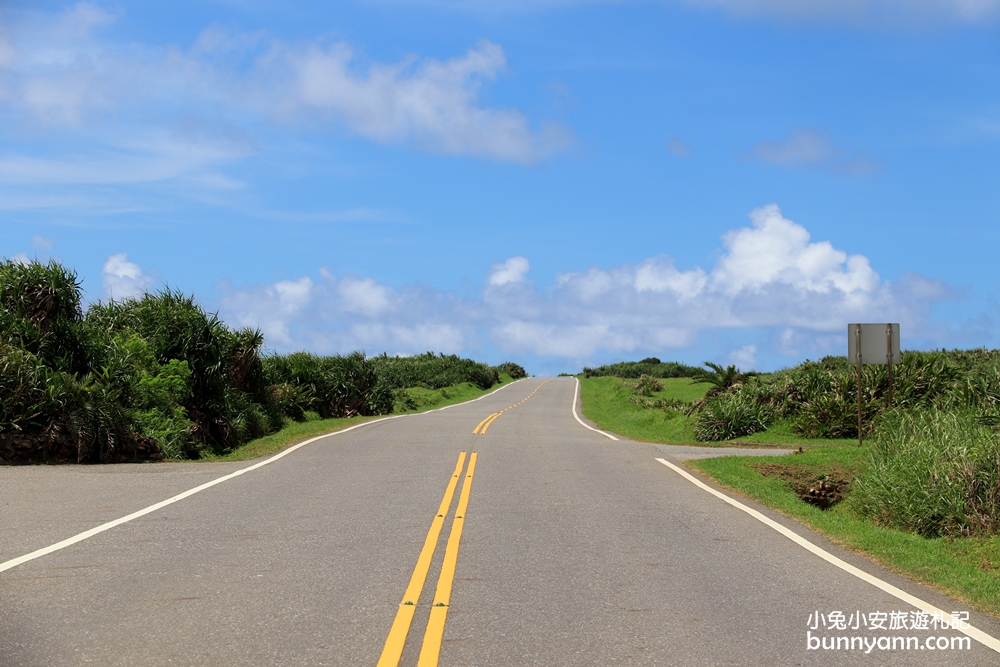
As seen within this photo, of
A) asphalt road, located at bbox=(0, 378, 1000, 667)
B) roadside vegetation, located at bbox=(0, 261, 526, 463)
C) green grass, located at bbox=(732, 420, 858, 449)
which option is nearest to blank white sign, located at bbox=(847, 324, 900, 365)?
green grass, located at bbox=(732, 420, 858, 449)

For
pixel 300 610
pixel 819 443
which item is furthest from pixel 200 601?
pixel 819 443

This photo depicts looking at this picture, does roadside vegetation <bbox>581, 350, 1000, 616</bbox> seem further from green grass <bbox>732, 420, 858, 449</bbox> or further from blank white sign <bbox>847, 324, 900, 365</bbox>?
blank white sign <bbox>847, 324, 900, 365</bbox>

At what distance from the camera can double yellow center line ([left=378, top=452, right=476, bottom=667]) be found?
5863 millimetres

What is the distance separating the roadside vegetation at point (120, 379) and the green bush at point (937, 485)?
14.3 m

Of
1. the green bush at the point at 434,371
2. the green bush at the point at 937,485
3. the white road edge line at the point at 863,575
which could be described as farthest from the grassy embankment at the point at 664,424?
the green bush at the point at 434,371

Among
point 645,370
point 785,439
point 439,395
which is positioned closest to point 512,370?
point 645,370

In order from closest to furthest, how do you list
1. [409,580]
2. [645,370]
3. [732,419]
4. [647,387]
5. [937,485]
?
[409,580], [937,485], [732,419], [647,387], [645,370]

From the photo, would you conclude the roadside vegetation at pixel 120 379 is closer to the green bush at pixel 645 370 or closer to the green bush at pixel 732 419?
the green bush at pixel 732 419

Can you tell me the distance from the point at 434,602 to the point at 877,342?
17404mm

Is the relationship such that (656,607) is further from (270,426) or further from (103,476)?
(270,426)

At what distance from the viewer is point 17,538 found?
382 inches

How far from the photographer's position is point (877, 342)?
21.7 metres

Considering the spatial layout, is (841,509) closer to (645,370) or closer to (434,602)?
(434,602)

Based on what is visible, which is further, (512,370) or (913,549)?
(512,370)
